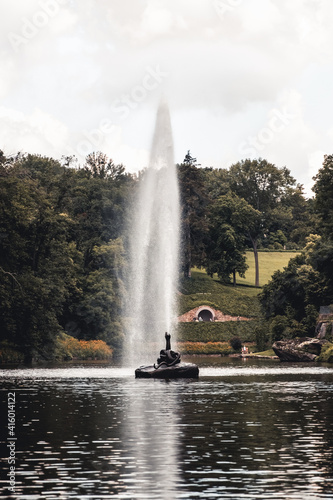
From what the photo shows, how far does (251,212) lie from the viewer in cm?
14812

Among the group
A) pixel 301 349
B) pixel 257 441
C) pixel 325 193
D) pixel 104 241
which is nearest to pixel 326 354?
pixel 301 349

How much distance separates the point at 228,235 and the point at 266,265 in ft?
72.4

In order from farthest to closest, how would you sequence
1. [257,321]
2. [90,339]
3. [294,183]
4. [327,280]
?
1. [294,183]
2. [257,321]
3. [90,339]
4. [327,280]

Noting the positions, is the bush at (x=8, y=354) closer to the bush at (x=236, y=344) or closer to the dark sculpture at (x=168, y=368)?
the dark sculpture at (x=168, y=368)

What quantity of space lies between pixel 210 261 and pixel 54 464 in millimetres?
123646

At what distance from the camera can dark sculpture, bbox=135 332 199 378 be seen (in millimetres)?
49281

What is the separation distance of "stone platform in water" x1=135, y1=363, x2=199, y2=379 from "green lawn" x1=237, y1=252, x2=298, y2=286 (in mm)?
97113

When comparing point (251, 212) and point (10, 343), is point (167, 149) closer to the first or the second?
point (10, 343)

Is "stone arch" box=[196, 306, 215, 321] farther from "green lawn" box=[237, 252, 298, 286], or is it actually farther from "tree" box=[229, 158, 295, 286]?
"tree" box=[229, 158, 295, 286]

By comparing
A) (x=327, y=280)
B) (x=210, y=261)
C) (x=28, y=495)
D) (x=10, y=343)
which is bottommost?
(x=28, y=495)

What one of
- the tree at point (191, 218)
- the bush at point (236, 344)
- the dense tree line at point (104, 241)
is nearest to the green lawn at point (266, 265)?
the dense tree line at point (104, 241)

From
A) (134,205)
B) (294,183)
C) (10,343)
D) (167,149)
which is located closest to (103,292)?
(134,205)

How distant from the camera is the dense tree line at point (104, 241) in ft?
254

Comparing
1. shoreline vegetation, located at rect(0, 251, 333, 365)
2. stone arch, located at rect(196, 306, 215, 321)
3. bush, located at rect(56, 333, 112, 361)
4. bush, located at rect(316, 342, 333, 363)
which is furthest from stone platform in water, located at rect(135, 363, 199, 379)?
stone arch, located at rect(196, 306, 215, 321)
